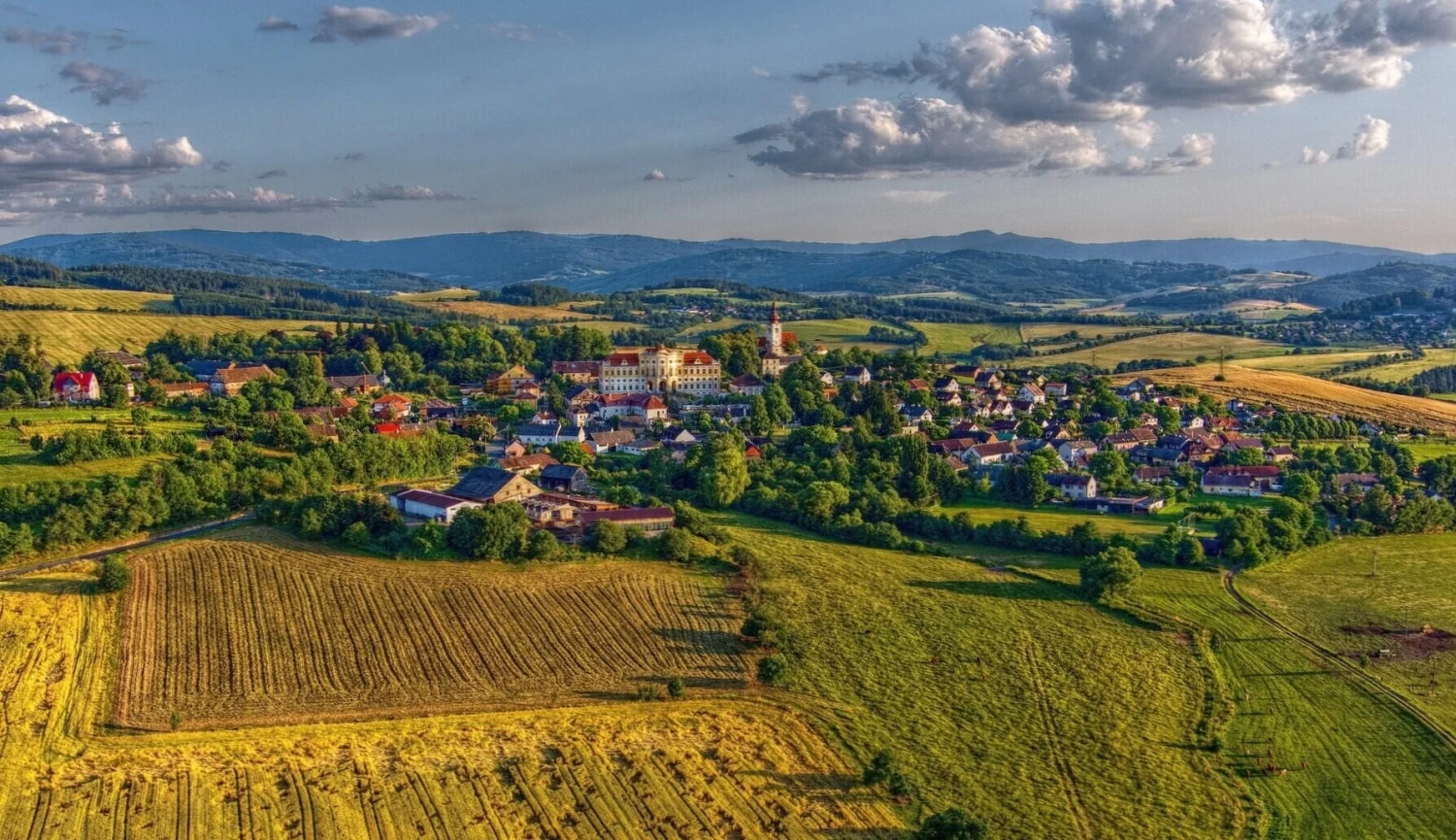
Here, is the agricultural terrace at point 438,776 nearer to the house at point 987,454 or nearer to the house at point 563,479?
the house at point 563,479

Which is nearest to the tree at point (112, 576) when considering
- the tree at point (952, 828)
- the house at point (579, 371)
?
the tree at point (952, 828)

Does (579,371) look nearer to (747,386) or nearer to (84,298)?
(747,386)

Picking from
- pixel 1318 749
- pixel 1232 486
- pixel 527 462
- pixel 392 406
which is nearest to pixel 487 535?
pixel 527 462

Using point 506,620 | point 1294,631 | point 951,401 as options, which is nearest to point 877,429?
point 951,401

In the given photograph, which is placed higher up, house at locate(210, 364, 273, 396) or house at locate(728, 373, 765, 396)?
house at locate(210, 364, 273, 396)

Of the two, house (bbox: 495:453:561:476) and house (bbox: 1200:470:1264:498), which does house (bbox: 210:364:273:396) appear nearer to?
house (bbox: 495:453:561:476)

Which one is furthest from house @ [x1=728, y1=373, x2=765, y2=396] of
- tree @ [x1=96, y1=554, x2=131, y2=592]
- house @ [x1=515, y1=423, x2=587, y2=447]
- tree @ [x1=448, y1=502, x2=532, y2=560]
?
tree @ [x1=96, y1=554, x2=131, y2=592]
